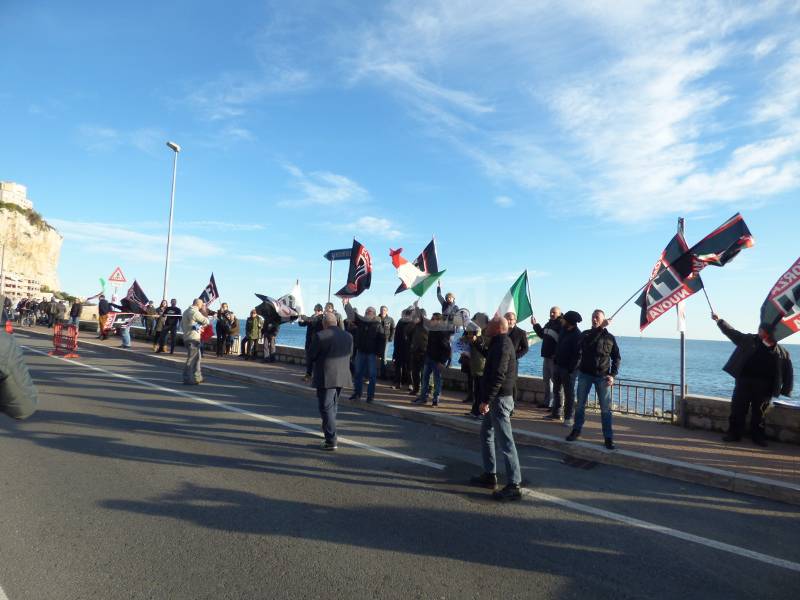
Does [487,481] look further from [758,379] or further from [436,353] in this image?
[758,379]

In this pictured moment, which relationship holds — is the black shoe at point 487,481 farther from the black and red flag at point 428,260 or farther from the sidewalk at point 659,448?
the black and red flag at point 428,260

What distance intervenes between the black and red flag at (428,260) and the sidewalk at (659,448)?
349cm

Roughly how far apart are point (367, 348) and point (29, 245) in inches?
3376

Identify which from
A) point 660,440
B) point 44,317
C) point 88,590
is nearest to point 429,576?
point 88,590

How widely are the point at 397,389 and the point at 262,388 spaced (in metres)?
3.13

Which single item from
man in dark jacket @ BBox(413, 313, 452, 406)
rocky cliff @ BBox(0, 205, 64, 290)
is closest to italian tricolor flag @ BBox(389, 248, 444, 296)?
man in dark jacket @ BBox(413, 313, 452, 406)

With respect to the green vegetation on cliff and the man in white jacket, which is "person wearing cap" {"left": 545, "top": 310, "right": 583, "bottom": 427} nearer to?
the man in white jacket

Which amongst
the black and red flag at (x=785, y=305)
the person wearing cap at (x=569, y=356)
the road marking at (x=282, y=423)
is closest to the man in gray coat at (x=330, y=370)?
the road marking at (x=282, y=423)

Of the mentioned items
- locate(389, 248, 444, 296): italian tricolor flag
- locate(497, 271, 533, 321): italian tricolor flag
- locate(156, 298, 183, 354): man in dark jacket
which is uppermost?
locate(389, 248, 444, 296): italian tricolor flag

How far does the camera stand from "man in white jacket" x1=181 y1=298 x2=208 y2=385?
11508 mm

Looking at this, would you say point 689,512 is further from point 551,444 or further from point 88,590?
point 88,590

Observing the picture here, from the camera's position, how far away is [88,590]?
3.27 metres

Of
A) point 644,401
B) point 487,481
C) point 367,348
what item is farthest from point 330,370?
point 644,401

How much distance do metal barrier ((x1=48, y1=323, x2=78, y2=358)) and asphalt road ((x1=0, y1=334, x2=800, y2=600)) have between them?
33.1ft
